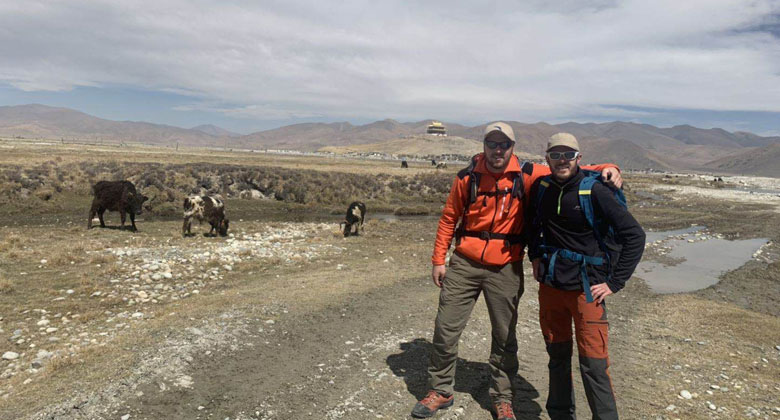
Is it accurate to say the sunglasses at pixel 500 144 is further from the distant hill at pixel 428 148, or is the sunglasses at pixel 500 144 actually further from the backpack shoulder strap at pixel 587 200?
the distant hill at pixel 428 148

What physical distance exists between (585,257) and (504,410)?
1825mm

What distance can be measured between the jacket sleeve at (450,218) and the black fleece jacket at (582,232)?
81 cm

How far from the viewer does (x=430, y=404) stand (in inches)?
170

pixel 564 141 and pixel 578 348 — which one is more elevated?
pixel 564 141

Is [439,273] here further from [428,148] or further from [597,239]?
[428,148]

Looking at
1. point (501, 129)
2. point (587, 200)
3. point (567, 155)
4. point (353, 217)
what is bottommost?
point (353, 217)

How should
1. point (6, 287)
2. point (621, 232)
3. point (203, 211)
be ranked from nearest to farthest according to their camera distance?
1. point (621, 232)
2. point (6, 287)
3. point (203, 211)

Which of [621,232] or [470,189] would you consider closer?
[621,232]

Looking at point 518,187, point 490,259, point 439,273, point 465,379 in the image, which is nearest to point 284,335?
point 465,379

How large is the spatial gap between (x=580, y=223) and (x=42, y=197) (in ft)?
85.5

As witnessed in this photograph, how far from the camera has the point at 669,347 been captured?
6676 mm

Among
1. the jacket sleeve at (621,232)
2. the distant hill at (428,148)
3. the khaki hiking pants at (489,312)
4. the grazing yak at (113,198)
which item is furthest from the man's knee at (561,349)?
the distant hill at (428,148)

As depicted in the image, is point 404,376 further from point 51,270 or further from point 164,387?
point 51,270

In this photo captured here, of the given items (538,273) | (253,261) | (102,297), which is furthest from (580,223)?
(253,261)
